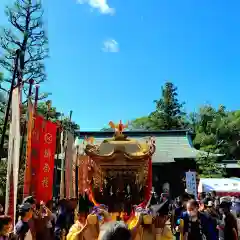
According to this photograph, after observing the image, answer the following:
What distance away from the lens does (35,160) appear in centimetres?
725

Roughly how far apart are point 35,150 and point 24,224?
3.06 meters

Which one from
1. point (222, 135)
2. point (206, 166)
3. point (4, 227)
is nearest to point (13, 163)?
point (4, 227)

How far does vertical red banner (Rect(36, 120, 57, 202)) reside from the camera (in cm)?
757

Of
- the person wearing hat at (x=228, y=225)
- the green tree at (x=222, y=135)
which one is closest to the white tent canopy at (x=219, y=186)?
the person wearing hat at (x=228, y=225)

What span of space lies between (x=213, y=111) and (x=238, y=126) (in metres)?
6.34

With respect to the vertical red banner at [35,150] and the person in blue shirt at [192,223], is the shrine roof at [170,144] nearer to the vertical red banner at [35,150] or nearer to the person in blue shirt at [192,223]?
the vertical red banner at [35,150]

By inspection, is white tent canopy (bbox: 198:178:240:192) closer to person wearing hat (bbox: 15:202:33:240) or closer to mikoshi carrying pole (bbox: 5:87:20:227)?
mikoshi carrying pole (bbox: 5:87:20:227)

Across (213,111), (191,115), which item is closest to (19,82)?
(213,111)

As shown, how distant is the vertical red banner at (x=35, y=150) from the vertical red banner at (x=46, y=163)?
0.46 feet

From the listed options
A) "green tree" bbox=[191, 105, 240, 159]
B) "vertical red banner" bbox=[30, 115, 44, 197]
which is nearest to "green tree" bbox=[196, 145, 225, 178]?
"green tree" bbox=[191, 105, 240, 159]

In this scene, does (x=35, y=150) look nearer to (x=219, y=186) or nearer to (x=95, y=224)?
(x=95, y=224)

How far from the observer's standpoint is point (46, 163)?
26.4ft

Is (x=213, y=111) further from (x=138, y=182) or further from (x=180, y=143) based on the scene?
(x=138, y=182)

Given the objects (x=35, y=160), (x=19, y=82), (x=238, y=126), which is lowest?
(x=35, y=160)
